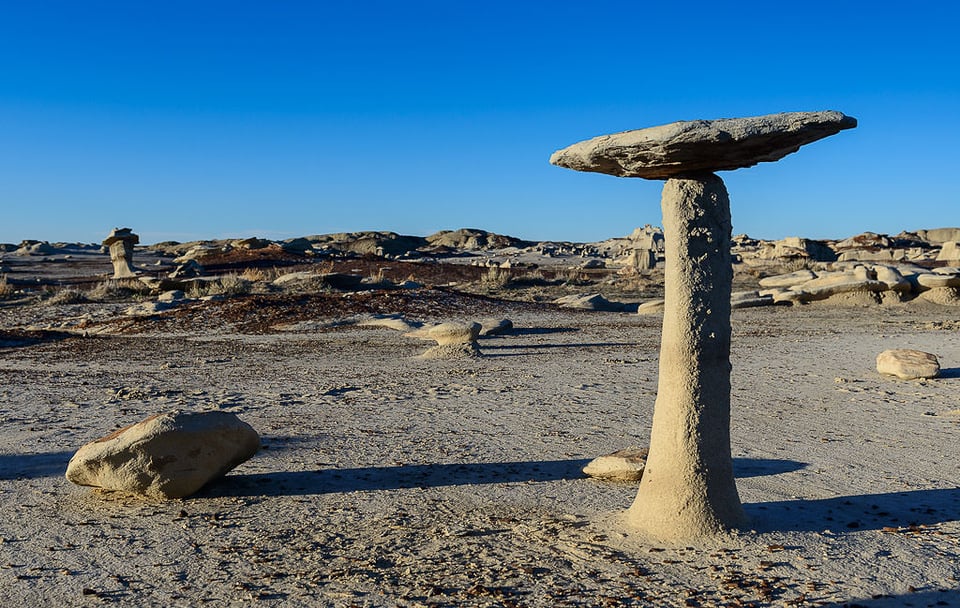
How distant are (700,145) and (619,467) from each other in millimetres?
2968

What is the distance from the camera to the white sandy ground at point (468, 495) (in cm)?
471

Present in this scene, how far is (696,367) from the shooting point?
5.36 meters

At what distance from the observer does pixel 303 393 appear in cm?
1088

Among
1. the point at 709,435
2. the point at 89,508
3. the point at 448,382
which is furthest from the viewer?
the point at 448,382

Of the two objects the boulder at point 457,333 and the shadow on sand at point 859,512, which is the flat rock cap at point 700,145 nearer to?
the shadow on sand at point 859,512

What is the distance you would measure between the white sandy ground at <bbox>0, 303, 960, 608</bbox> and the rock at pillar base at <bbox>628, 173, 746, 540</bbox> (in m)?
0.24

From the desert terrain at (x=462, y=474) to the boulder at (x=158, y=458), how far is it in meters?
0.15

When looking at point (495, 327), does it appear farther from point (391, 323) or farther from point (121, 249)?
point (121, 249)

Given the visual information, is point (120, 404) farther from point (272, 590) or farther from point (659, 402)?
point (659, 402)

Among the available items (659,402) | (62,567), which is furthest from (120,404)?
(659,402)

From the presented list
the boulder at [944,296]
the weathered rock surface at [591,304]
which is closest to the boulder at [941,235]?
the boulder at [944,296]

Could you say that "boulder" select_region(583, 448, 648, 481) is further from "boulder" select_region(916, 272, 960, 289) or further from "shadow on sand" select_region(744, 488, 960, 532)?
"boulder" select_region(916, 272, 960, 289)

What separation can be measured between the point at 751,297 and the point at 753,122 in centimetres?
1917

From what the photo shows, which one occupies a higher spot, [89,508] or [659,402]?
[659,402]
